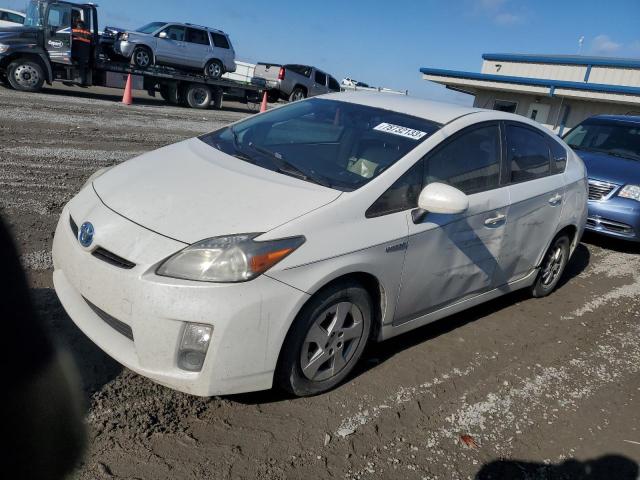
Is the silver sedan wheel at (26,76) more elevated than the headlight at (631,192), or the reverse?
the headlight at (631,192)

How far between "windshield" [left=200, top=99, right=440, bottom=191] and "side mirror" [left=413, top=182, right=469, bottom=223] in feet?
1.04

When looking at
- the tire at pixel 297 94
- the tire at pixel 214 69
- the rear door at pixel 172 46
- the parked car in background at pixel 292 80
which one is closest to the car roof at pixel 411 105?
the rear door at pixel 172 46

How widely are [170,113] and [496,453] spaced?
15.0 m

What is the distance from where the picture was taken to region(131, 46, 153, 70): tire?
60.8 ft

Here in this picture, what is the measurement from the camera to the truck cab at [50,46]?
15.0 metres

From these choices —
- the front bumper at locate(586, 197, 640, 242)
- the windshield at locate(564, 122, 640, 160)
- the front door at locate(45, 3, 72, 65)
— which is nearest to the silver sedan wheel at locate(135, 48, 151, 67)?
the front door at locate(45, 3, 72, 65)

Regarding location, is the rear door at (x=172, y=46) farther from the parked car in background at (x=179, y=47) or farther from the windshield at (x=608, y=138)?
the windshield at (x=608, y=138)

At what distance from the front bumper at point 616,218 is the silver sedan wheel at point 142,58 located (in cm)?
1576

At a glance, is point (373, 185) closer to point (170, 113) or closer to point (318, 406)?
point (318, 406)

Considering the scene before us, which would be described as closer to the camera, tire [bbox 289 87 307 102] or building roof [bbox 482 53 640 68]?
building roof [bbox 482 53 640 68]

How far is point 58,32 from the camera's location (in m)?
15.7

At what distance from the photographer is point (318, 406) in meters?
3.13

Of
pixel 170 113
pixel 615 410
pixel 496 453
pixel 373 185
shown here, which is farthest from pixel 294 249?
pixel 170 113

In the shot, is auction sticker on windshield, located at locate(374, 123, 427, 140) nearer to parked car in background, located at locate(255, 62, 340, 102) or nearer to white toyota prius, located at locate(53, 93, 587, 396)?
white toyota prius, located at locate(53, 93, 587, 396)
